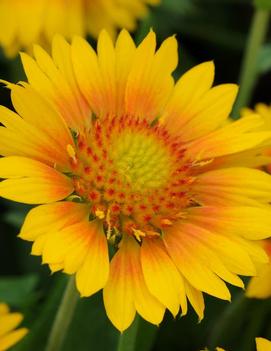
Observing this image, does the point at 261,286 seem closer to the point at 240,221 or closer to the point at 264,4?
the point at 240,221

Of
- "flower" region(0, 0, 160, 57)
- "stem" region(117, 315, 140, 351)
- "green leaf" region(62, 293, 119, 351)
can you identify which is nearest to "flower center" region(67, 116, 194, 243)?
"stem" region(117, 315, 140, 351)

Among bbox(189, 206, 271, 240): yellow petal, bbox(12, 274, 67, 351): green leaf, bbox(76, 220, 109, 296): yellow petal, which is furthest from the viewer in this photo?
bbox(12, 274, 67, 351): green leaf

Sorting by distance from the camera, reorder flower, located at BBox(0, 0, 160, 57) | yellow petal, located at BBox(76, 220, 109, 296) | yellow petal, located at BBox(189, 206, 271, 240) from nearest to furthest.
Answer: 1. yellow petal, located at BBox(76, 220, 109, 296)
2. yellow petal, located at BBox(189, 206, 271, 240)
3. flower, located at BBox(0, 0, 160, 57)

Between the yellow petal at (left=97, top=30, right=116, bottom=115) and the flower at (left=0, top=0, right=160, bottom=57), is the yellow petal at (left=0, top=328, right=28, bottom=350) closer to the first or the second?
the yellow petal at (left=97, top=30, right=116, bottom=115)

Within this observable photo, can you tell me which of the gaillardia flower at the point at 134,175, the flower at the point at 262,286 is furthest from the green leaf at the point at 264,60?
the flower at the point at 262,286

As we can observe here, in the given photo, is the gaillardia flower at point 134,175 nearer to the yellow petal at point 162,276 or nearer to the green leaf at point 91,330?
the yellow petal at point 162,276

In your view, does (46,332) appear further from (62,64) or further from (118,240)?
(62,64)
